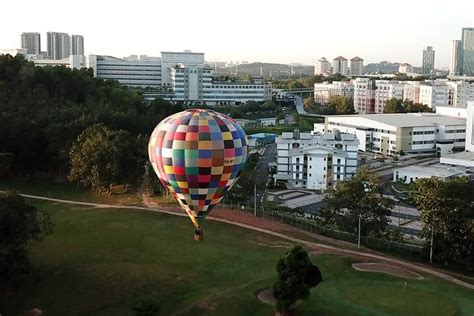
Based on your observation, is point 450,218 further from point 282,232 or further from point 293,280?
point 293,280

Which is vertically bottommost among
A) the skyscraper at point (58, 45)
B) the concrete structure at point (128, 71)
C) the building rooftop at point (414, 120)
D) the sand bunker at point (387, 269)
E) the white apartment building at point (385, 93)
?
the sand bunker at point (387, 269)

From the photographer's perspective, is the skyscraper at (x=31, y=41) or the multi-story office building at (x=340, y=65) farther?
the multi-story office building at (x=340, y=65)

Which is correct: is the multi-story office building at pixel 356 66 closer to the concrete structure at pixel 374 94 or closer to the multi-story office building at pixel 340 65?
the multi-story office building at pixel 340 65

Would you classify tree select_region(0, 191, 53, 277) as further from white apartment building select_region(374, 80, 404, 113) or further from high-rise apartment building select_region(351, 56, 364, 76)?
high-rise apartment building select_region(351, 56, 364, 76)

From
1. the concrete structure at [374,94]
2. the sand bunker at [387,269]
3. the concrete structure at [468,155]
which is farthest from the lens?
the concrete structure at [374,94]

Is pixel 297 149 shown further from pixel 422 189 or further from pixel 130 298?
pixel 130 298

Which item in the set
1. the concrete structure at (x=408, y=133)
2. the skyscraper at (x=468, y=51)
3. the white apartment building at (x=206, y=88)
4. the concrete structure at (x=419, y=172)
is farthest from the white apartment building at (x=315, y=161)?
the skyscraper at (x=468, y=51)

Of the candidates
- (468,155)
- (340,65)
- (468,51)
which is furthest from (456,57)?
(468,155)
